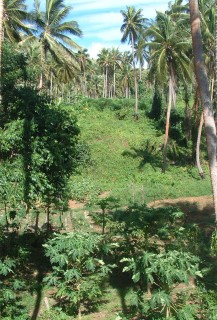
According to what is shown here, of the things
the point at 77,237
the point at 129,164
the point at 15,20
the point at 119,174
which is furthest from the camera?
the point at 129,164

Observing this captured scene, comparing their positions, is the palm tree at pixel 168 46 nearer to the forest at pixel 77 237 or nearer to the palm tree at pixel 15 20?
the palm tree at pixel 15 20

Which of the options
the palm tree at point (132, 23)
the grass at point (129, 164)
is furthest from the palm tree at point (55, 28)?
the palm tree at point (132, 23)

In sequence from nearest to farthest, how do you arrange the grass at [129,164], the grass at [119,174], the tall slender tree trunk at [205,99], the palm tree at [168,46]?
1. the tall slender tree trunk at [205,99]
2. the grass at [119,174]
3. the grass at [129,164]
4. the palm tree at [168,46]

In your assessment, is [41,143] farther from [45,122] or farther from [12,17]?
[12,17]

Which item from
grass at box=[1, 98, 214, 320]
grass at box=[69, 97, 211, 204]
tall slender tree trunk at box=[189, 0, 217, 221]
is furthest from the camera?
grass at box=[69, 97, 211, 204]

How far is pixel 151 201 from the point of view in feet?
63.1

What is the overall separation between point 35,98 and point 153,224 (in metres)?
4.26

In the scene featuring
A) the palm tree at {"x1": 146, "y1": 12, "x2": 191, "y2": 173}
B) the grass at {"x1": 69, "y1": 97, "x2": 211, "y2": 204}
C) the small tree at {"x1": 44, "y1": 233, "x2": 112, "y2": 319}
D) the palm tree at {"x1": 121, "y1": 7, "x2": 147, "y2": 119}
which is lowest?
the small tree at {"x1": 44, "y1": 233, "x2": 112, "y2": 319}

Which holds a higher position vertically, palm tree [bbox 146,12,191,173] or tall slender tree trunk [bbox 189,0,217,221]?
palm tree [bbox 146,12,191,173]

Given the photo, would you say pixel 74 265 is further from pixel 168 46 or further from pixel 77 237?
pixel 168 46

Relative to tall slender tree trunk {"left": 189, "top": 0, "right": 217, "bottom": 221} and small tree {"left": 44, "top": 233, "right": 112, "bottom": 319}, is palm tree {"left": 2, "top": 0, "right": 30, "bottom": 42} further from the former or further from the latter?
small tree {"left": 44, "top": 233, "right": 112, "bottom": 319}

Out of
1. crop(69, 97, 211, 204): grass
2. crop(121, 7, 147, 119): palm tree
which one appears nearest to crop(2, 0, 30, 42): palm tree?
crop(69, 97, 211, 204): grass

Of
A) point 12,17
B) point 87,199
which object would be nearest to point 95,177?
point 87,199

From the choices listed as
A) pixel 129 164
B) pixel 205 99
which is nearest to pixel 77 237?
pixel 205 99
